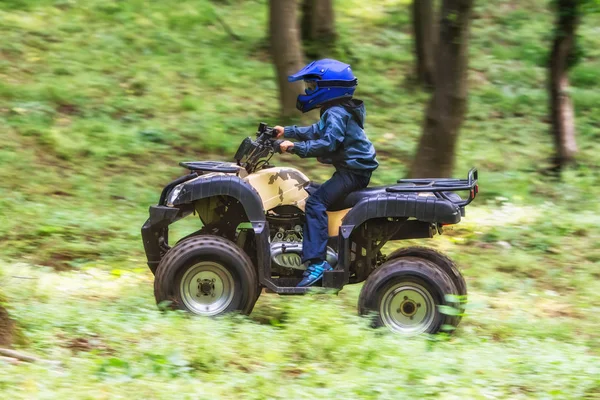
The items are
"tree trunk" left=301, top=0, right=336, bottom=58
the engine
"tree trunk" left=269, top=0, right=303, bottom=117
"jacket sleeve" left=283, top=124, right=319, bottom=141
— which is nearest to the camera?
the engine

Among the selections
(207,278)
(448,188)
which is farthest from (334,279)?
(448,188)

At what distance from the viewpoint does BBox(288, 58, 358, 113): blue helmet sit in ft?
23.7

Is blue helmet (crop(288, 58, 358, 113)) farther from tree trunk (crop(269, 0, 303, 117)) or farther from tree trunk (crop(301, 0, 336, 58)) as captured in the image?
tree trunk (crop(301, 0, 336, 58))

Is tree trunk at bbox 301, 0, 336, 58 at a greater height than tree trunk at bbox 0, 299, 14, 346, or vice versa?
tree trunk at bbox 301, 0, 336, 58

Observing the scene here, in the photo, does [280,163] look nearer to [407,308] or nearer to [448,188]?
[448,188]

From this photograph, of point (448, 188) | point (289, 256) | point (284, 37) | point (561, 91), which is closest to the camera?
point (448, 188)

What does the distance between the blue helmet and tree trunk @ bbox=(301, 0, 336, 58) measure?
11232 millimetres

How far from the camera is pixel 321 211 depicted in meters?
7.21

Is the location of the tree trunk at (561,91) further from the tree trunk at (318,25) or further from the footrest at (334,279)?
the footrest at (334,279)

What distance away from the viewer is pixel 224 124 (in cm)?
1495

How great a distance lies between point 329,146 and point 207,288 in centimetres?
162

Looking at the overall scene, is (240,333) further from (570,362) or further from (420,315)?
(570,362)

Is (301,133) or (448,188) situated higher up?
(301,133)

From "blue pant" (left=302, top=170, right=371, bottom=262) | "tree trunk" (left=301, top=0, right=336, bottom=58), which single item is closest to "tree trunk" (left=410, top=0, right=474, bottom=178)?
"blue pant" (left=302, top=170, right=371, bottom=262)
